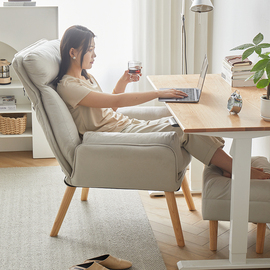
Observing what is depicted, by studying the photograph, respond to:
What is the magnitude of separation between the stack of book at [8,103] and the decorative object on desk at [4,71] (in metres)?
0.14

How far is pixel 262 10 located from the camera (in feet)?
7.48

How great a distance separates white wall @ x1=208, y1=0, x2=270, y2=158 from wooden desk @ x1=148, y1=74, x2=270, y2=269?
0.57 meters

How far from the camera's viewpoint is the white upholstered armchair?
1.87 metres

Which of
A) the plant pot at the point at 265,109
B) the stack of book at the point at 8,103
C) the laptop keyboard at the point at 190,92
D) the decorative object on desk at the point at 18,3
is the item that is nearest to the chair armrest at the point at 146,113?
the laptop keyboard at the point at 190,92

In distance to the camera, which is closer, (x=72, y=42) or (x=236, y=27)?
(x=72, y=42)

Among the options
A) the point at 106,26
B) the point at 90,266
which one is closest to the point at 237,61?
the point at 90,266

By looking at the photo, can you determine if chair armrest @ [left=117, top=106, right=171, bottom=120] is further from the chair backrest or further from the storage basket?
the storage basket

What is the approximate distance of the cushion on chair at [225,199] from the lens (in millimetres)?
1730

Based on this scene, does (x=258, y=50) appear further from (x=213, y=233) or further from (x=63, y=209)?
(x=63, y=209)

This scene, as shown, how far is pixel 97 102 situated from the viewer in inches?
79.4

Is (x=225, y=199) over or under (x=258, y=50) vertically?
under

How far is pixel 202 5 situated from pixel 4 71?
163cm

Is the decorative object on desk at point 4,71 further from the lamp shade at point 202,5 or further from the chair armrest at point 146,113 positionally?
the lamp shade at point 202,5

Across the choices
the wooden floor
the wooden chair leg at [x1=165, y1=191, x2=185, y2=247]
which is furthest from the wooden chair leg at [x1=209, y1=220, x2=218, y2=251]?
the wooden chair leg at [x1=165, y1=191, x2=185, y2=247]
